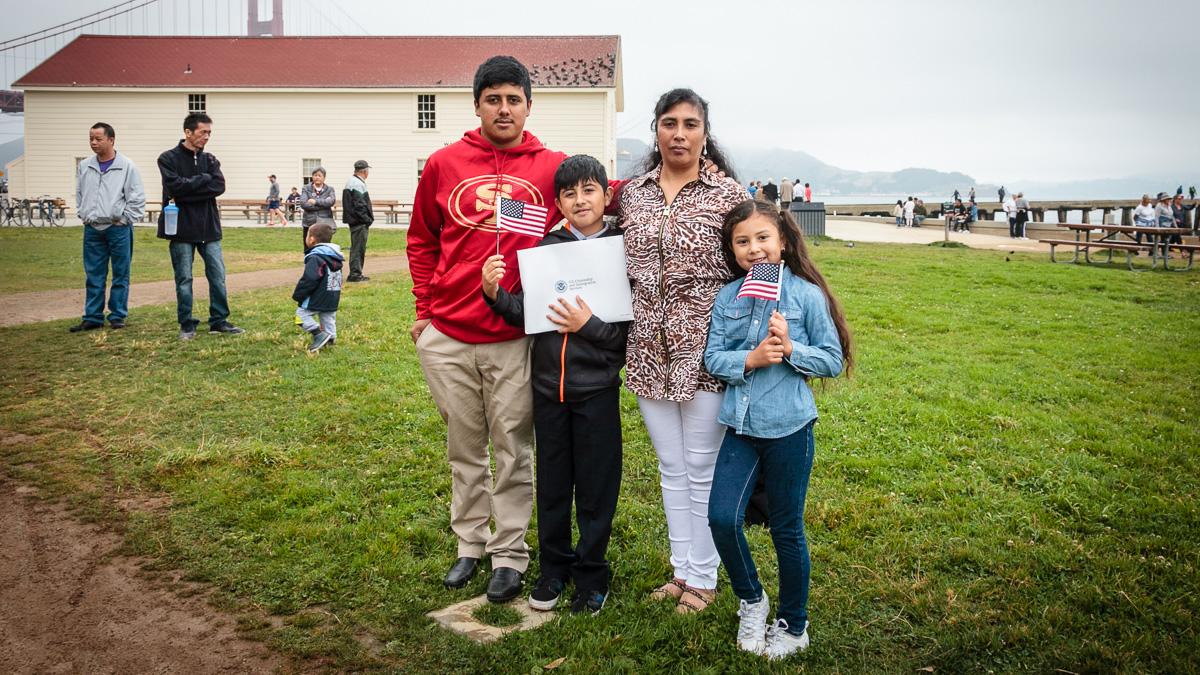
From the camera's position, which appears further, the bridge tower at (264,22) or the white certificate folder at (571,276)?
the bridge tower at (264,22)

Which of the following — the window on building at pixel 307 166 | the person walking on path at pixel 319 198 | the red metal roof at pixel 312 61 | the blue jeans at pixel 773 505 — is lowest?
the blue jeans at pixel 773 505

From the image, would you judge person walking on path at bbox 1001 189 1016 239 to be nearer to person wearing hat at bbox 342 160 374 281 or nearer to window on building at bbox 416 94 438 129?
window on building at bbox 416 94 438 129

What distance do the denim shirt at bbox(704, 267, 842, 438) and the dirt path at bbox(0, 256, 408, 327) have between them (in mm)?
10755

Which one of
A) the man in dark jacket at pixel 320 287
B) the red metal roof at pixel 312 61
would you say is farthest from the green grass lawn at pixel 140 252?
the red metal roof at pixel 312 61

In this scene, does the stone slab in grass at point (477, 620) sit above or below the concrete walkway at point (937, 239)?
below

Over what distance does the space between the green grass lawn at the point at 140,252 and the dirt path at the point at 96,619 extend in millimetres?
11586

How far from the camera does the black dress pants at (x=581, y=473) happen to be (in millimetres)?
3721

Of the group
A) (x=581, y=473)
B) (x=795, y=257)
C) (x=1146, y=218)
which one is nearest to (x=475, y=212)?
(x=581, y=473)

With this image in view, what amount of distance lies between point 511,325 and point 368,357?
17.7 ft

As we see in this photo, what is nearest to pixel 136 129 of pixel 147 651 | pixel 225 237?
pixel 225 237

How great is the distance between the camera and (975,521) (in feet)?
15.4

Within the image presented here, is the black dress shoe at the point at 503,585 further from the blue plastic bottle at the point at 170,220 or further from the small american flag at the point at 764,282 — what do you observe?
the blue plastic bottle at the point at 170,220

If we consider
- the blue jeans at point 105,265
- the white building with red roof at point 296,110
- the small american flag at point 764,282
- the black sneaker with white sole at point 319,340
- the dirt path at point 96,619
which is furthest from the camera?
the white building with red roof at point 296,110

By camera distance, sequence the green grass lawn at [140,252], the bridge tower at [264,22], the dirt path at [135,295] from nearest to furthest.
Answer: the dirt path at [135,295] → the green grass lawn at [140,252] → the bridge tower at [264,22]
